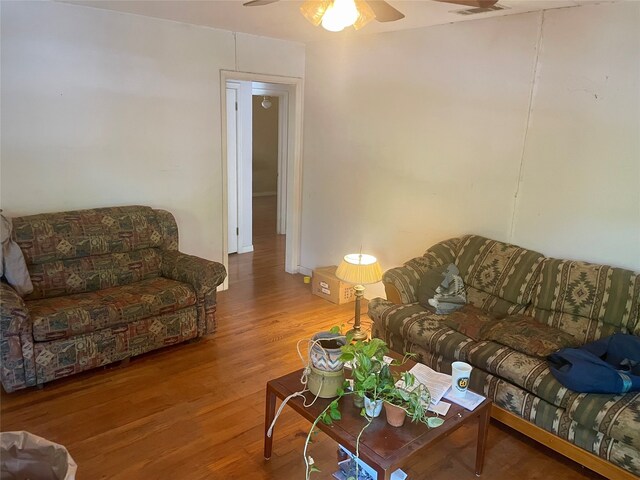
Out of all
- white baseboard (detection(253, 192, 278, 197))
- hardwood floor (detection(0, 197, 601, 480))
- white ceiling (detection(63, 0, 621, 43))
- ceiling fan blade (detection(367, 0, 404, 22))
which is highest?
white ceiling (detection(63, 0, 621, 43))

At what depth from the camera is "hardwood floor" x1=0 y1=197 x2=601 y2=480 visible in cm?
233

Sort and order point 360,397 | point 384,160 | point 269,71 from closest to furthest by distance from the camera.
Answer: point 360,397, point 384,160, point 269,71

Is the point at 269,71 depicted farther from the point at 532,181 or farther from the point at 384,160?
the point at 532,181

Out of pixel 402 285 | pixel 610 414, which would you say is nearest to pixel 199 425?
pixel 402 285

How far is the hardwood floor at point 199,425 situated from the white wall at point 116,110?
4.35ft

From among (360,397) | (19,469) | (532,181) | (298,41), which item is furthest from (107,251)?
(532,181)

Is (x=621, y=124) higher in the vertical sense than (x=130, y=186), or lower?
higher

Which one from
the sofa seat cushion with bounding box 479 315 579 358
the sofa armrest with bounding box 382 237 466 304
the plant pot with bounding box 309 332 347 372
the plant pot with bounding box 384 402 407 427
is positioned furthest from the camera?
the sofa armrest with bounding box 382 237 466 304

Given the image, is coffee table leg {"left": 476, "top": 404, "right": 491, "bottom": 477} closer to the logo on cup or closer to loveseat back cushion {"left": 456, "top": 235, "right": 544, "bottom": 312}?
the logo on cup

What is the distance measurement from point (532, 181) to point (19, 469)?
313 cm

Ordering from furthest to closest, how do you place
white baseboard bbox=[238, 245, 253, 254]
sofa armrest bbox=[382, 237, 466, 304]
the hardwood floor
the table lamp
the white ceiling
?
white baseboard bbox=[238, 245, 253, 254] < the table lamp < sofa armrest bbox=[382, 237, 466, 304] < the white ceiling < the hardwood floor

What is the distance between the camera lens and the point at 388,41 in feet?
13.0

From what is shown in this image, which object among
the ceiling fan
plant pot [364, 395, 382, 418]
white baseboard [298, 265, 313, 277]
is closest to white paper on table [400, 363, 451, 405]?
plant pot [364, 395, 382, 418]

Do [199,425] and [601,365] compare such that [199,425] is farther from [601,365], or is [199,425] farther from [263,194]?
[263,194]
